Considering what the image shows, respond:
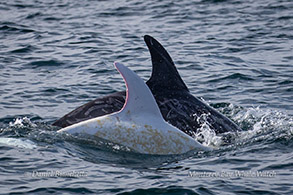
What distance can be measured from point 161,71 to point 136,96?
1521 millimetres

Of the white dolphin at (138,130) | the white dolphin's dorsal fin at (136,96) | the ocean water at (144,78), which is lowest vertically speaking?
the ocean water at (144,78)

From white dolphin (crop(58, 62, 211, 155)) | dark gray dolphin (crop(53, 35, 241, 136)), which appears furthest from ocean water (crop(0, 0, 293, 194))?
dark gray dolphin (crop(53, 35, 241, 136))

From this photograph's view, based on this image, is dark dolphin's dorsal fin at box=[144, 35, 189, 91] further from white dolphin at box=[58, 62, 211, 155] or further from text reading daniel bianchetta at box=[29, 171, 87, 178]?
text reading daniel bianchetta at box=[29, 171, 87, 178]

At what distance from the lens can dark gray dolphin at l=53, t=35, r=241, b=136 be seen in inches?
393

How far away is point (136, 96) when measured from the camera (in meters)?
8.83

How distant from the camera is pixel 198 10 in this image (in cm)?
2489

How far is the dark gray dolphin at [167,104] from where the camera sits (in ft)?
32.8

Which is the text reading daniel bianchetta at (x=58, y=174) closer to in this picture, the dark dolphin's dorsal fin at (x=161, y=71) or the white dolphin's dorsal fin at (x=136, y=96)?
the white dolphin's dorsal fin at (x=136, y=96)

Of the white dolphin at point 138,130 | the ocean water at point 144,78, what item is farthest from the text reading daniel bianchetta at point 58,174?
the white dolphin at point 138,130

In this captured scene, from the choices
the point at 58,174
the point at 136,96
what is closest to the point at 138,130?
the point at 136,96

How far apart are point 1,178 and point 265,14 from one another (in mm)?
17019

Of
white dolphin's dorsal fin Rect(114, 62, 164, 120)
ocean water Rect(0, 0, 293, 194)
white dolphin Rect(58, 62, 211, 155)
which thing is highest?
white dolphin's dorsal fin Rect(114, 62, 164, 120)

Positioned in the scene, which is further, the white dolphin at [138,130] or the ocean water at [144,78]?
the white dolphin at [138,130]

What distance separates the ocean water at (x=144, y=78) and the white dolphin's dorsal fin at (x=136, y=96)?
666 mm
